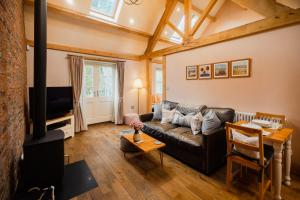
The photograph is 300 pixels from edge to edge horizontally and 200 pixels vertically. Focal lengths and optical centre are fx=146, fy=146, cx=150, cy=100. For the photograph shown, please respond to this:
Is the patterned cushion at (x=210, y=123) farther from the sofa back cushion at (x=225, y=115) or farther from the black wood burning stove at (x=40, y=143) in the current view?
the black wood burning stove at (x=40, y=143)

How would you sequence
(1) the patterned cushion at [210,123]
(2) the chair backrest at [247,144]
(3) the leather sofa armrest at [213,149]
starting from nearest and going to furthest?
(2) the chair backrest at [247,144], (3) the leather sofa armrest at [213,149], (1) the patterned cushion at [210,123]

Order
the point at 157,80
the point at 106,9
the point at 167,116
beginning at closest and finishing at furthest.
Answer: the point at 167,116, the point at 106,9, the point at 157,80

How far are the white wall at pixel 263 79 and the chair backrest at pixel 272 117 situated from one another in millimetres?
181

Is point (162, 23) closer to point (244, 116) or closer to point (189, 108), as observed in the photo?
point (189, 108)

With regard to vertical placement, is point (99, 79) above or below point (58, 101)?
above

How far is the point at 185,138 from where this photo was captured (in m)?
2.59

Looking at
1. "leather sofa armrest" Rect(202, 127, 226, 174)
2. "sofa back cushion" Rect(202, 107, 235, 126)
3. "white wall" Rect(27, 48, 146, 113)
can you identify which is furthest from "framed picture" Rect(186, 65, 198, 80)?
"white wall" Rect(27, 48, 146, 113)

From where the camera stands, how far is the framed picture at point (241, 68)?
2850 mm

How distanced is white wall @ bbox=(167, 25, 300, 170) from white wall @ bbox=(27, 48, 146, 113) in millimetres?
2643

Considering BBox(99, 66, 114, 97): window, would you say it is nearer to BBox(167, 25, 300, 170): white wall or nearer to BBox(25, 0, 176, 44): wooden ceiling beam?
BBox(25, 0, 176, 44): wooden ceiling beam

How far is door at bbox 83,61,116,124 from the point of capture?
4891mm

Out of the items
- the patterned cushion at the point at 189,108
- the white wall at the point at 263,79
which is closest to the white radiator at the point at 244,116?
the white wall at the point at 263,79

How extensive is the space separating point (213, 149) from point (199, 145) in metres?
0.23

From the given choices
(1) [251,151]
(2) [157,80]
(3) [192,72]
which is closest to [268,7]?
(3) [192,72]
